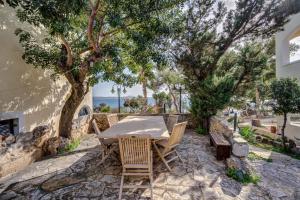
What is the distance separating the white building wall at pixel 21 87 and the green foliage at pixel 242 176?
5.94 metres

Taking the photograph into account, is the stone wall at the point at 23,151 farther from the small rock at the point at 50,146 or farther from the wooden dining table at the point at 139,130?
the wooden dining table at the point at 139,130

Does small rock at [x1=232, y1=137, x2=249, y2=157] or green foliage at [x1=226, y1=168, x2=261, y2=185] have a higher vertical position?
small rock at [x1=232, y1=137, x2=249, y2=157]

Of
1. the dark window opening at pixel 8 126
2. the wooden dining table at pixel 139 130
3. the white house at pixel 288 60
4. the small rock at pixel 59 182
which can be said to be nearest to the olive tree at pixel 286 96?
the white house at pixel 288 60

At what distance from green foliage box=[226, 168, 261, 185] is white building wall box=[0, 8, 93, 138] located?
594 cm

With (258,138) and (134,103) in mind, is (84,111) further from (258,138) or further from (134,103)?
(258,138)

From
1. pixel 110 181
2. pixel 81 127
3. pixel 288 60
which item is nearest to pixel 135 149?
pixel 110 181

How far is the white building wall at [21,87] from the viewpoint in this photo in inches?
208

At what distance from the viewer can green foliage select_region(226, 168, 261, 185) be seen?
404 centimetres

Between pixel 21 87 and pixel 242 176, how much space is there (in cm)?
639

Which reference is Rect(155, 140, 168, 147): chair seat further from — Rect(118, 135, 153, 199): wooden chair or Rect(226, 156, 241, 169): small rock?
Rect(226, 156, 241, 169): small rock

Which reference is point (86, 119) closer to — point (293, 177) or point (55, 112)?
point (55, 112)

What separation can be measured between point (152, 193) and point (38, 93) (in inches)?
209

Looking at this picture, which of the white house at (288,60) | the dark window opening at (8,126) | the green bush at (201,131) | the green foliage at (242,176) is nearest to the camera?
the green foliage at (242,176)

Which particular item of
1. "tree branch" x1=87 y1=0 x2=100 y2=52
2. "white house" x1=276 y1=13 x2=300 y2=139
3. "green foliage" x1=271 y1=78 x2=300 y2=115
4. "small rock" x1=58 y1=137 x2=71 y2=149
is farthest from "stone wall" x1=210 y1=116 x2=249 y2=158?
"white house" x1=276 y1=13 x2=300 y2=139
